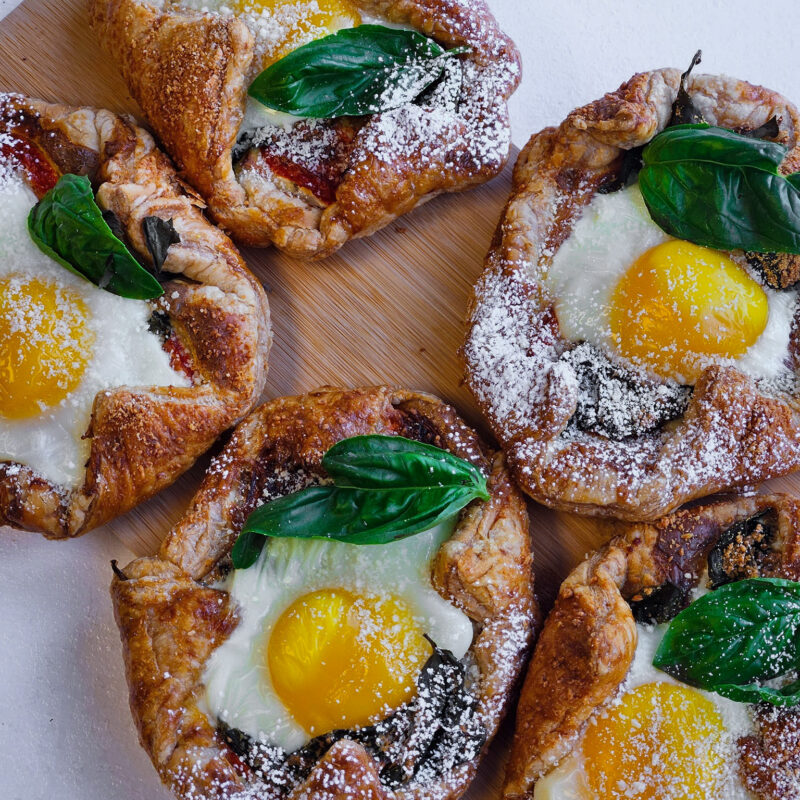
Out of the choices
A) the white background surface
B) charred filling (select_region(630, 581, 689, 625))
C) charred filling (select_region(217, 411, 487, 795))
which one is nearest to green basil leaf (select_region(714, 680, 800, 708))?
charred filling (select_region(630, 581, 689, 625))

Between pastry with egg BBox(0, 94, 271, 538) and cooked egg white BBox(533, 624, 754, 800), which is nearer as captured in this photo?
cooked egg white BBox(533, 624, 754, 800)

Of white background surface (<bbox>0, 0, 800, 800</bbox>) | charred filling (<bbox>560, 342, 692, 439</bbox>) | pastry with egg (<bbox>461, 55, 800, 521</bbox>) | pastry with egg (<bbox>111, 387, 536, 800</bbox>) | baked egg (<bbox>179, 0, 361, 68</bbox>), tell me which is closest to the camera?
pastry with egg (<bbox>111, 387, 536, 800</bbox>)

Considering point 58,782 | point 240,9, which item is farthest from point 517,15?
point 58,782

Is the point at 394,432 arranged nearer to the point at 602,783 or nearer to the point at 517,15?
the point at 602,783

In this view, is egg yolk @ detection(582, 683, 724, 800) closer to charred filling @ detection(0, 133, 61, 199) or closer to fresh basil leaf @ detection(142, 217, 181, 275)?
fresh basil leaf @ detection(142, 217, 181, 275)

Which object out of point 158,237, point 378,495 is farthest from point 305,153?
point 378,495

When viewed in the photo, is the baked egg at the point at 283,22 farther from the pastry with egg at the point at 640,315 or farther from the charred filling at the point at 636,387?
the charred filling at the point at 636,387

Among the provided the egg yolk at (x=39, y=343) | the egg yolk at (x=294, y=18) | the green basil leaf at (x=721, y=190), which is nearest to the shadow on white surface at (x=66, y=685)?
the egg yolk at (x=39, y=343)
